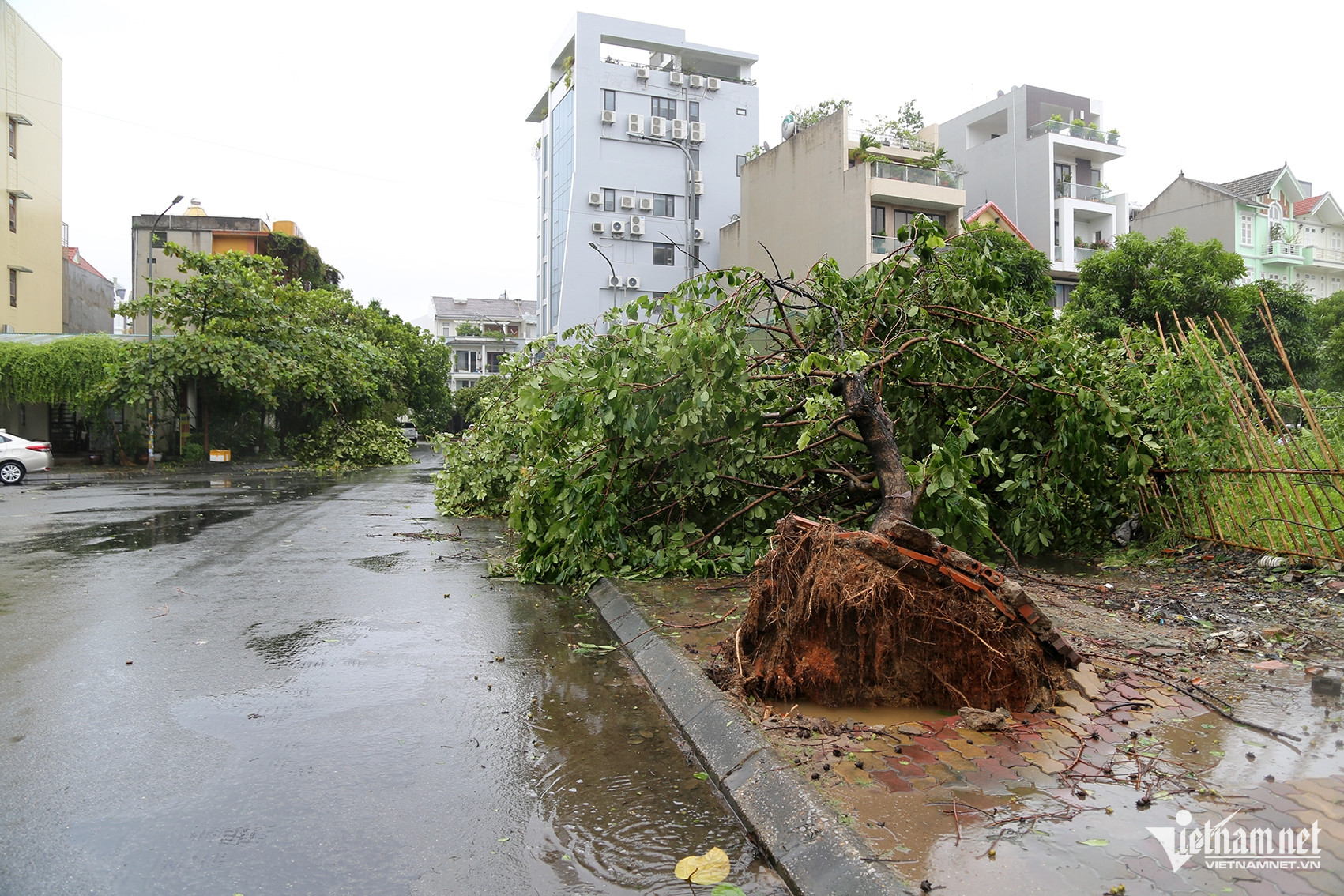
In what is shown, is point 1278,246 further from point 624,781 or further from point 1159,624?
point 624,781

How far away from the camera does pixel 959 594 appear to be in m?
4.50

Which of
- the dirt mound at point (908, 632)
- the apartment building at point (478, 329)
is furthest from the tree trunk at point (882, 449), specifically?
the apartment building at point (478, 329)

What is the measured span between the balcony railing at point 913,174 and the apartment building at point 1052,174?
9.59 meters

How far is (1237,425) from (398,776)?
7.50 metres

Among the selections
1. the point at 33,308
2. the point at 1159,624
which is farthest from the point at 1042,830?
the point at 33,308

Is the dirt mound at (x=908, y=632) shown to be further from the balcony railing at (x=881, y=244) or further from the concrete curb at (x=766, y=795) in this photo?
the balcony railing at (x=881, y=244)

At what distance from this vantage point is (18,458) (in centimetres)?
2253

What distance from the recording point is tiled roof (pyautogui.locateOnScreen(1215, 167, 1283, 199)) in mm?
49000

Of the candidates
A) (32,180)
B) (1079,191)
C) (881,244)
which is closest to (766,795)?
(881,244)

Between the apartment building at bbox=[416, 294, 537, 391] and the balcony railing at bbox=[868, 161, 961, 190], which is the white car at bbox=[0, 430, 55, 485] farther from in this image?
the apartment building at bbox=[416, 294, 537, 391]

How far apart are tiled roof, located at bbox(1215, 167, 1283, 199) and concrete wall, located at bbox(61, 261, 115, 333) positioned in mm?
62207

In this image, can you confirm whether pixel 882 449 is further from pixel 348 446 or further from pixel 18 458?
pixel 348 446

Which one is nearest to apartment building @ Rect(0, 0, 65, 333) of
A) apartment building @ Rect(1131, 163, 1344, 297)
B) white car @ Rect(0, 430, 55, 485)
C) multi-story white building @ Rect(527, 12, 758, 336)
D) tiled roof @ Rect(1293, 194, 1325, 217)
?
white car @ Rect(0, 430, 55, 485)

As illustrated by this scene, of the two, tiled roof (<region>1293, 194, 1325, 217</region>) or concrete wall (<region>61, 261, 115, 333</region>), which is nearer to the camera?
concrete wall (<region>61, 261, 115, 333</region>)
